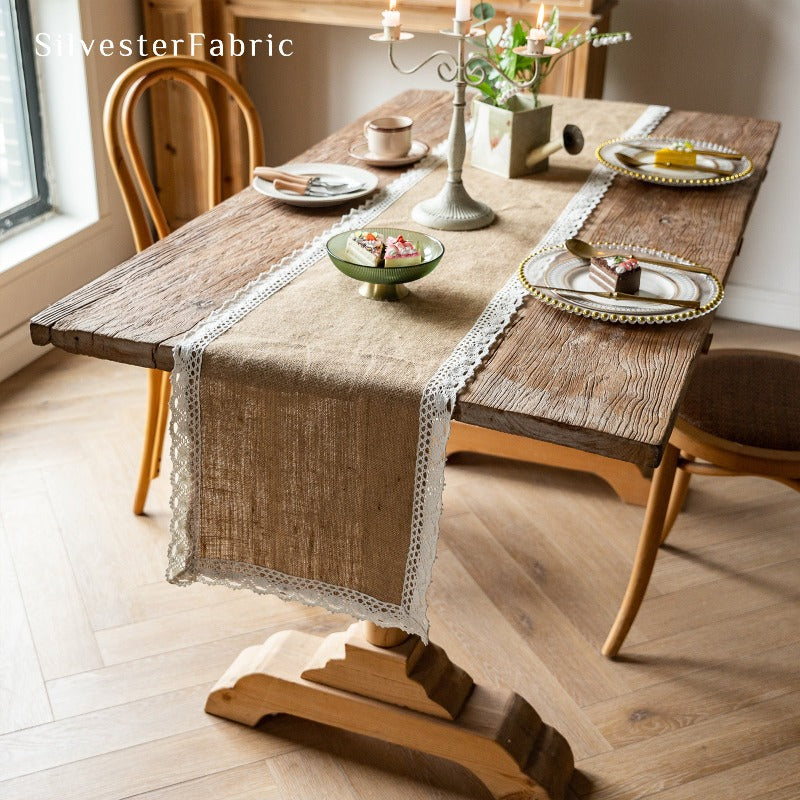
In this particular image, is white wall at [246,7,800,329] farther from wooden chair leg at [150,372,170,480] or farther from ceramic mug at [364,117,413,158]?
wooden chair leg at [150,372,170,480]

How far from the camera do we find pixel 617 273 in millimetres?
1364

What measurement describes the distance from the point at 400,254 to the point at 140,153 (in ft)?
2.98

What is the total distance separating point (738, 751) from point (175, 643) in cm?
102

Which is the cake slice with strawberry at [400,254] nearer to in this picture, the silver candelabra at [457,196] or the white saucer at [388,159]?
the silver candelabra at [457,196]

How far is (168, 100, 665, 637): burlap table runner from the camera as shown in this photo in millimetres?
1207

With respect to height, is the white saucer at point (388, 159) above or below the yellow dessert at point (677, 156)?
below

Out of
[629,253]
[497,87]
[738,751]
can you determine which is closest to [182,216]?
[497,87]

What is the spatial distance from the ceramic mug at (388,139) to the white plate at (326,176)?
69 millimetres

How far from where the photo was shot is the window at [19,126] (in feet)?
9.36

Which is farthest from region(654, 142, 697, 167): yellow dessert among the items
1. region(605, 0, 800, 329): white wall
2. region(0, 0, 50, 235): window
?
region(0, 0, 50, 235): window

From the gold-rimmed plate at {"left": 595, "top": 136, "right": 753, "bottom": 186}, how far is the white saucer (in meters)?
0.35

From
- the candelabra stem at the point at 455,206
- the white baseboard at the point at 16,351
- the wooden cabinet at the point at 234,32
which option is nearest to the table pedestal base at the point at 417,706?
the candelabra stem at the point at 455,206

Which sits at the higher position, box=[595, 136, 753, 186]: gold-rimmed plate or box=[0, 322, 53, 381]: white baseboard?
box=[595, 136, 753, 186]: gold-rimmed plate

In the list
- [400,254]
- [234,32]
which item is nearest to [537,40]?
[400,254]
